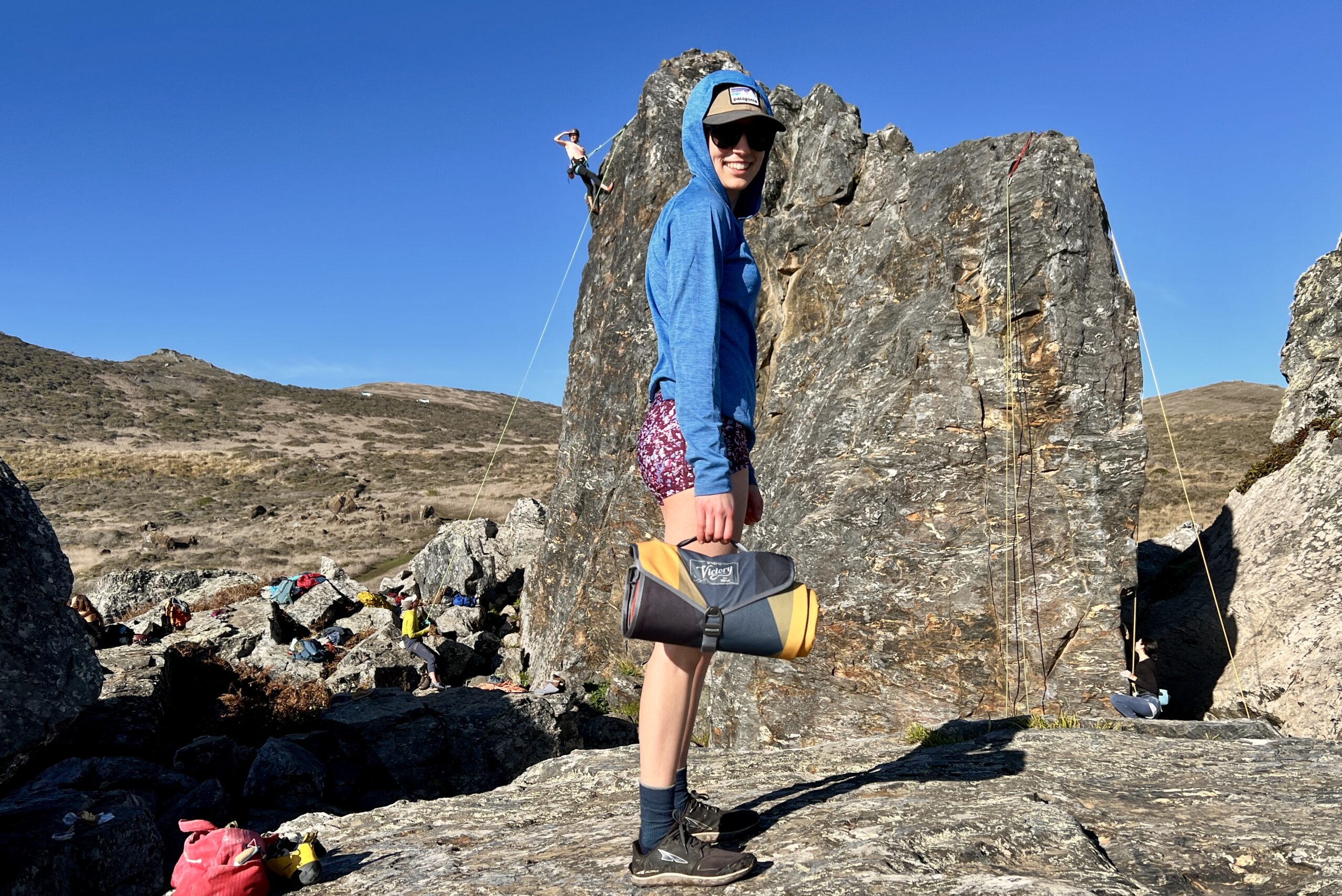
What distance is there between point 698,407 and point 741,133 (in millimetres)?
1140

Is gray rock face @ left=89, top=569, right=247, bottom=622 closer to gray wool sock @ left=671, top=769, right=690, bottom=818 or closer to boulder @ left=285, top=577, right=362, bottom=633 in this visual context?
boulder @ left=285, top=577, right=362, bottom=633

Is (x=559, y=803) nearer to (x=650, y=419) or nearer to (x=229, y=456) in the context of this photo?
(x=650, y=419)

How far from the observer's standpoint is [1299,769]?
14.1 ft

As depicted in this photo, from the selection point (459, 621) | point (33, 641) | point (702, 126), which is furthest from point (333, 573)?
point (702, 126)

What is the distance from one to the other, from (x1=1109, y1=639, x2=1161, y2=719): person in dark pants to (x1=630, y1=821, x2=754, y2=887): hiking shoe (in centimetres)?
478

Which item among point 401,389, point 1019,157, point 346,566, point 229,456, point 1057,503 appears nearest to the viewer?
point 1057,503

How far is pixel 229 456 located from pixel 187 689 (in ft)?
167

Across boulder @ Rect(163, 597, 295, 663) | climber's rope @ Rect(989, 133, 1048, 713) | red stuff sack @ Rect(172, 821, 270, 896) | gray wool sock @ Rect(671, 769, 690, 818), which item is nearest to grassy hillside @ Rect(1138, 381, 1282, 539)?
climber's rope @ Rect(989, 133, 1048, 713)

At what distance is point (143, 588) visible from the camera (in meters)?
19.1

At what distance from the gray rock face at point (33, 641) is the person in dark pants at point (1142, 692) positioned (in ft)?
24.7

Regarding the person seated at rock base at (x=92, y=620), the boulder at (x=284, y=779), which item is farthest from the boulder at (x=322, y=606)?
the boulder at (x=284, y=779)

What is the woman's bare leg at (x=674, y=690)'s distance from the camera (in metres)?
3.11

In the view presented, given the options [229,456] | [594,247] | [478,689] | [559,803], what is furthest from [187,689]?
[229,456]

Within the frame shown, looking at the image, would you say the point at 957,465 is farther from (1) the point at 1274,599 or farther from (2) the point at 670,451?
(2) the point at 670,451
